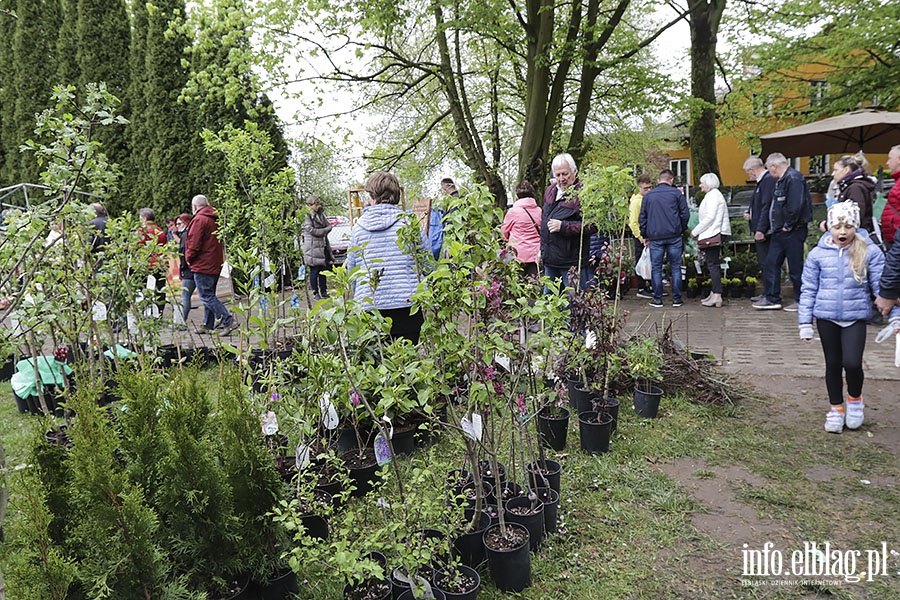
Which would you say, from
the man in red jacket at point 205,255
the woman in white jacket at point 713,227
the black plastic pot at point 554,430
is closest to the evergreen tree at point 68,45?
the man in red jacket at point 205,255

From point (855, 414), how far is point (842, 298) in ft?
2.68

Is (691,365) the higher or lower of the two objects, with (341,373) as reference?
lower

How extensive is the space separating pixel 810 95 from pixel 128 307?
679 inches

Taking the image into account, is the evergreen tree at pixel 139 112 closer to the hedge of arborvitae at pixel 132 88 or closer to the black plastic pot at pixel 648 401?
the hedge of arborvitae at pixel 132 88

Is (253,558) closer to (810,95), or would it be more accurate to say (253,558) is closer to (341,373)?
(341,373)

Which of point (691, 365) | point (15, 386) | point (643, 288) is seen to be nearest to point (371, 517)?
point (691, 365)

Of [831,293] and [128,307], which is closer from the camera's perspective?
[831,293]

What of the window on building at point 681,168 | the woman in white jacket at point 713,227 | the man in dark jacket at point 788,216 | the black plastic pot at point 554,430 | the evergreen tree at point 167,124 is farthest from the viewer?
the window on building at point 681,168

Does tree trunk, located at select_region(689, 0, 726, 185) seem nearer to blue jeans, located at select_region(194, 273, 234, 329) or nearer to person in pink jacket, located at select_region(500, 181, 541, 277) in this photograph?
person in pink jacket, located at select_region(500, 181, 541, 277)

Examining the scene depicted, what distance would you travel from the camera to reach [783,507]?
116 inches

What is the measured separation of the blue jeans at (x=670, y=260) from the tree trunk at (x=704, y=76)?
4.82m

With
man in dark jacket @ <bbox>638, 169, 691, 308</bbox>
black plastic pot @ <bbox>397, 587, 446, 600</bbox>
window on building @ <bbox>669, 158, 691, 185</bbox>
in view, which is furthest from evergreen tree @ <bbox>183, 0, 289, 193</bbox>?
window on building @ <bbox>669, 158, 691, 185</bbox>

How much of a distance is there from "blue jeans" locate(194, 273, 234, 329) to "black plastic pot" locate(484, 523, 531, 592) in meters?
6.18

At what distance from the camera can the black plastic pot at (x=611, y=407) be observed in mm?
3752
